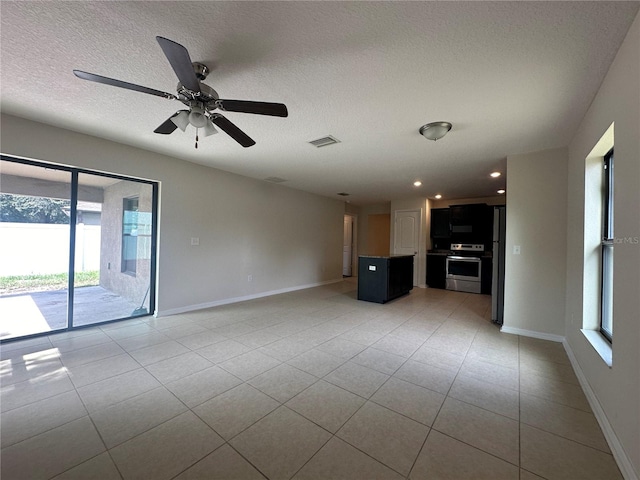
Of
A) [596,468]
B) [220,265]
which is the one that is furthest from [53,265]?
[596,468]

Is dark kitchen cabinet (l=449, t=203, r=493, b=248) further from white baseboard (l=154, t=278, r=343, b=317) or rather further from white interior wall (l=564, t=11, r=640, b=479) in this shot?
white interior wall (l=564, t=11, r=640, b=479)

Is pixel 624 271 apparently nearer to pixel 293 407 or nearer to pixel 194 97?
pixel 293 407

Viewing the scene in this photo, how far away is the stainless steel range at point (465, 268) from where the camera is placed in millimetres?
6121

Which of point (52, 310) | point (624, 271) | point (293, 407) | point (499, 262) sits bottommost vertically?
point (293, 407)

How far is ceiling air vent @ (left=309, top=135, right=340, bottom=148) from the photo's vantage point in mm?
3121

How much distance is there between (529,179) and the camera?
3305mm

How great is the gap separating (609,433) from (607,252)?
4.57ft

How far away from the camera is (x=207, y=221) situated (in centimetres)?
444

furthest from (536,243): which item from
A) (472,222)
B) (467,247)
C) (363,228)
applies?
(363,228)

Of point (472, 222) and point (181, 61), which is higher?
point (181, 61)

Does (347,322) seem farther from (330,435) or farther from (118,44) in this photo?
(118,44)

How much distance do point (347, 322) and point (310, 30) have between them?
3347 mm

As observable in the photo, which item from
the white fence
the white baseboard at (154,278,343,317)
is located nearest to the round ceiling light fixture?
the white baseboard at (154,278,343,317)

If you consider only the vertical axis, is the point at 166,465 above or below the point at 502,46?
below
